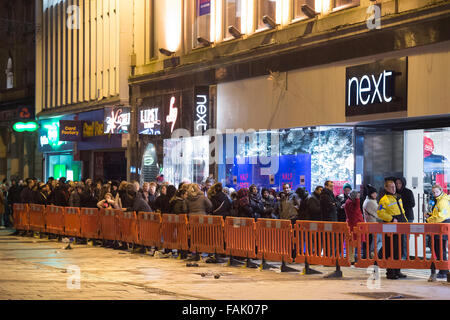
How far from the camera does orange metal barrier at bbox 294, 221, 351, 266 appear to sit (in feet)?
50.8

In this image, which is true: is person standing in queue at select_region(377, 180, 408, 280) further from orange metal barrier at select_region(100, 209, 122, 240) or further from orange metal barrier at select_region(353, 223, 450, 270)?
orange metal barrier at select_region(100, 209, 122, 240)

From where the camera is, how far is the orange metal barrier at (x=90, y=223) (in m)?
24.0

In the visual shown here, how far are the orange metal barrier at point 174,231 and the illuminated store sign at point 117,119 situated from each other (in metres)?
13.6

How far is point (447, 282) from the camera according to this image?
1462 centimetres

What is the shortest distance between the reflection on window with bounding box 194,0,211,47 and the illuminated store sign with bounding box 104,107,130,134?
5.42 meters

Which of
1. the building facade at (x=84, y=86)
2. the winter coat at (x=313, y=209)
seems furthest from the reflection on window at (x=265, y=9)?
the building facade at (x=84, y=86)

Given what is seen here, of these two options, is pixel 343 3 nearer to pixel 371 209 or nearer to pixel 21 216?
pixel 371 209

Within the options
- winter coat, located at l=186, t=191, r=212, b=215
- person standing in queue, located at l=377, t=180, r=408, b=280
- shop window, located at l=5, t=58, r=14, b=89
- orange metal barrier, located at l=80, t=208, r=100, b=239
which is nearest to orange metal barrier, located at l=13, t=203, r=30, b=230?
orange metal barrier, located at l=80, t=208, r=100, b=239

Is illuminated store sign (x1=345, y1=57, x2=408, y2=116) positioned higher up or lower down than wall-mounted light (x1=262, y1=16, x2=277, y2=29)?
lower down

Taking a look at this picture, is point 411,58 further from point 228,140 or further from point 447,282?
point 228,140

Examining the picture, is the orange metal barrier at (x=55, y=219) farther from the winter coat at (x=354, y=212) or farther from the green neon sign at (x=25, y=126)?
the green neon sign at (x=25, y=126)

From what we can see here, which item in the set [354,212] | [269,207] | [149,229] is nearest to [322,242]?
[354,212]

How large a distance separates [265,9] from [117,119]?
10402 millimetres

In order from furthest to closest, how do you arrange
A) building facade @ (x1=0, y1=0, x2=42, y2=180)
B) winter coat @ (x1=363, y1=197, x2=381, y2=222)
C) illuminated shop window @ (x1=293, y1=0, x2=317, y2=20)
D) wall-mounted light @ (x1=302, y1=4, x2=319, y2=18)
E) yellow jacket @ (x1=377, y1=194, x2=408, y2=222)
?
building facade @ (x1=0, y1=0, x2=42, y2=180)
illuminated shop window @ (x1=293, y1=0, x2=317, y2=20)
wall-mounted light @ (x1=302, y1=4, x2=319, y2=18)
winter coat @ (x1=363, y1=197, x2=381, y2=222)
yellow jacket @ (x1=377, y1=194, x2=408, y2=222)
